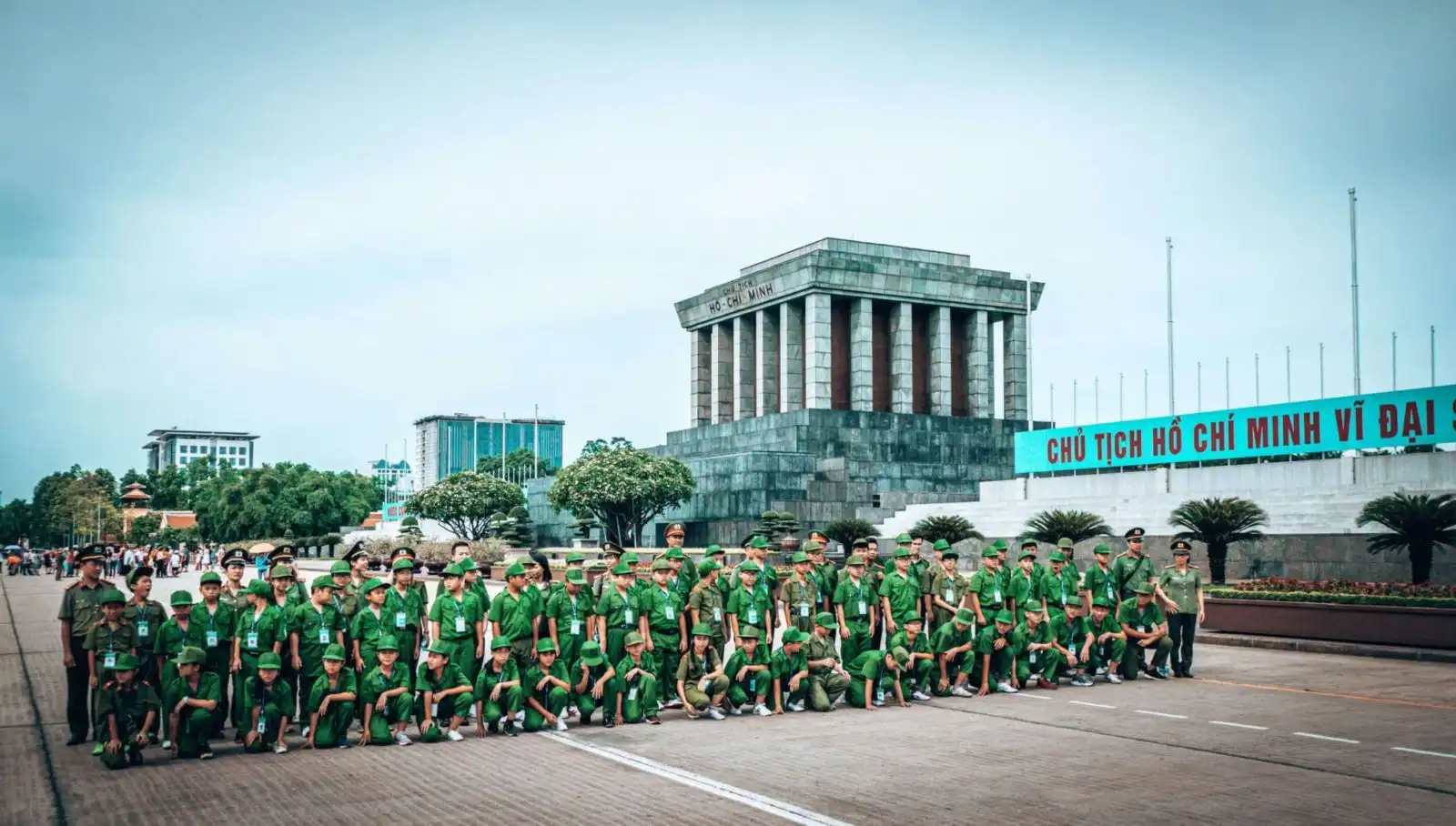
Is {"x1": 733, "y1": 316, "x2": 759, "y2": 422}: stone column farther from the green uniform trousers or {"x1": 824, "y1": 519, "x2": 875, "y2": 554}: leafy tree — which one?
the green uniform trousers

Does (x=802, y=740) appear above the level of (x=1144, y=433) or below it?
below

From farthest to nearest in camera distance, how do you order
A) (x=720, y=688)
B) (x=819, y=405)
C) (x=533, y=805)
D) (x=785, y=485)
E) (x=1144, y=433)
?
(x=819, y=405), (x=785, y=485), (x=1144, y=433), (x=720, y=688), (x=533, y=805)

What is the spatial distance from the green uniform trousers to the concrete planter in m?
10.3

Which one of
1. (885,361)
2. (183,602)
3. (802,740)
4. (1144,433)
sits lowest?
(802,740)

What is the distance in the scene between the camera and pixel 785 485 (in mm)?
49062

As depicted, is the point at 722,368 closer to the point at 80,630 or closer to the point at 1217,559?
the point at 1217,559

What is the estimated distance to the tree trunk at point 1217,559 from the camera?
90.0ft

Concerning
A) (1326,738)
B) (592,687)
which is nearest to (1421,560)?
(1326,738)

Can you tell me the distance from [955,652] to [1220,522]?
14196mm

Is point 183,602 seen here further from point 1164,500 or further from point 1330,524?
point 1164,500

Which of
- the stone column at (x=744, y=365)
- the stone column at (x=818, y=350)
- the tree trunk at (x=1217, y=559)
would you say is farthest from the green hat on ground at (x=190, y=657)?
the stone column at (x=744, y=365)

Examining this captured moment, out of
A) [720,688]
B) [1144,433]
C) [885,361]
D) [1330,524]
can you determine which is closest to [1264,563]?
[1330,524]

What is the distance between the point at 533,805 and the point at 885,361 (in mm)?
50029

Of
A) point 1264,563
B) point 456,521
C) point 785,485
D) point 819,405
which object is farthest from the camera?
point 456,521
